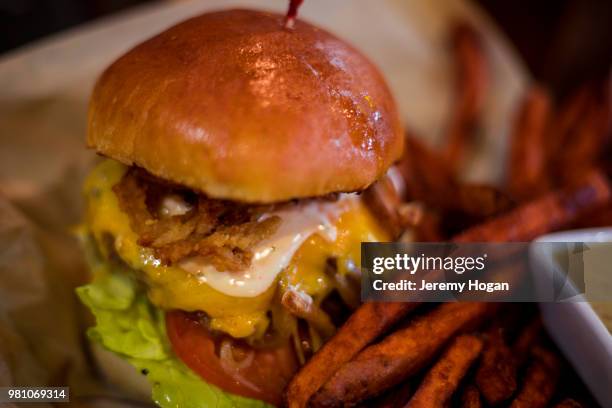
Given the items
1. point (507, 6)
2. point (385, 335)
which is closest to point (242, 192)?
point (385, 335)

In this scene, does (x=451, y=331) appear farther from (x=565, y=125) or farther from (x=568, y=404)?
(x=565, y=125)

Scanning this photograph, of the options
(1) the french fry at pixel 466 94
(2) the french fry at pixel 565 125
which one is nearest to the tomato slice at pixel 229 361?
(1) the french fry at pixel 466 94

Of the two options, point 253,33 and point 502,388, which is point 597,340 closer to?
point 502,388

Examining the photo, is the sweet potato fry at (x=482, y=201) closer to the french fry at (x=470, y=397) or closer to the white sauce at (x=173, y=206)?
the french fry at (x=470, y=397)

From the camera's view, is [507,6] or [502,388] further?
[507,6]

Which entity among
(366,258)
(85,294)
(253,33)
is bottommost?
(85,294)

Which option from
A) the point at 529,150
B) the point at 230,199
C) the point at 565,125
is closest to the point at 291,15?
the point at 230,199

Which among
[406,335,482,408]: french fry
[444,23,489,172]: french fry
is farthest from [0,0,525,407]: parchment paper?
[406,335,482,408]: french fry
